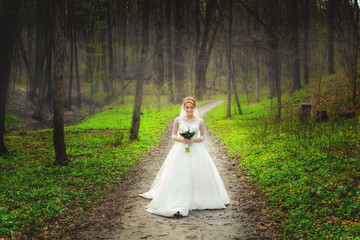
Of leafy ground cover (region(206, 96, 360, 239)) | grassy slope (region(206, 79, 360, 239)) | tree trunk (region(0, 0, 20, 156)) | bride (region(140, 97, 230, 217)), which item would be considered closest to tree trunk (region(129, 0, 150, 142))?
leafy ground cover (region(206, 96, 360, 239))

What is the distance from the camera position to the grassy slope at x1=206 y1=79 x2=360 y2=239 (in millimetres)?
4875

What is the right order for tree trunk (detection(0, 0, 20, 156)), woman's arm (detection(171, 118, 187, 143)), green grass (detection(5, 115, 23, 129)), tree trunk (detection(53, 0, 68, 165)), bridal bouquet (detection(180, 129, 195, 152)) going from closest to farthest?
1. bridal bouquet (detection(180, 129, 195, 152))
2. woman's arm (detection(171, 118, 187, 143))
3. tree trunk (detection(53, 0, 68, 165))
4. tree trunk (detection(0, 0, 20, 156))
5. green grass (detection(5, 115, 23, 129))

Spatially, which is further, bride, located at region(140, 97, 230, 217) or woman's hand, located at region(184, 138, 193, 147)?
woman's hand, located at region(184, 138, 193, 147)

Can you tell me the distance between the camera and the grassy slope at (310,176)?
4.88 m

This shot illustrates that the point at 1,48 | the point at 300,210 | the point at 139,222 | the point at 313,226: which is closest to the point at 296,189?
the point at 300,210

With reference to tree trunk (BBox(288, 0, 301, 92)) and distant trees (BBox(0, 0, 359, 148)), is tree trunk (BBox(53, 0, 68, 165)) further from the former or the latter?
tree trunk (BBox(288, 0, 301, 92))

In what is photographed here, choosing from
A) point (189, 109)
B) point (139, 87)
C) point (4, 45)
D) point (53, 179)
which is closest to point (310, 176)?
point (189, 109)

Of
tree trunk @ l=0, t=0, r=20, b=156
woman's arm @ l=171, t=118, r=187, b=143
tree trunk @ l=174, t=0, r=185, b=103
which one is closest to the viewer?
woman's arm @ l=171, t=118, r=187, b=143

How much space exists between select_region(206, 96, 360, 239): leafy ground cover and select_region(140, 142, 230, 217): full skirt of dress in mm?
1266

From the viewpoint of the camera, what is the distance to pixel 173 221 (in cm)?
546

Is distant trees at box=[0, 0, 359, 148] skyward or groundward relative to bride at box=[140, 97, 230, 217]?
skyward

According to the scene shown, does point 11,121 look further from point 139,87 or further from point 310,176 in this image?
point 310,176

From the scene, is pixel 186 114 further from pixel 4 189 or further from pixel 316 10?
pixel 316 10

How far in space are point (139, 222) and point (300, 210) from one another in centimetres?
308
